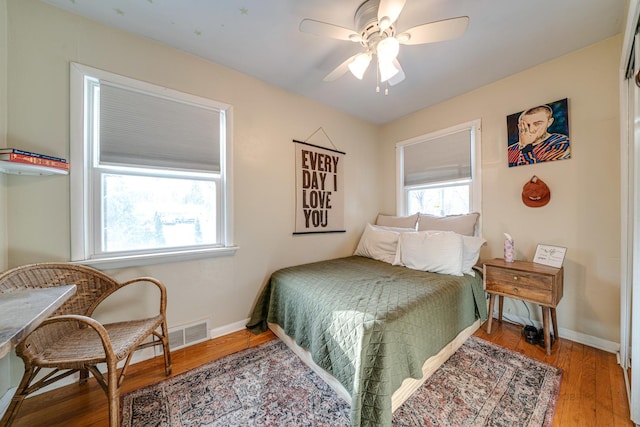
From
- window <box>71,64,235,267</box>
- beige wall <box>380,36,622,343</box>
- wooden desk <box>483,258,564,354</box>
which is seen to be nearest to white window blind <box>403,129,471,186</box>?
beige wall <box>380,36,622,343</box>

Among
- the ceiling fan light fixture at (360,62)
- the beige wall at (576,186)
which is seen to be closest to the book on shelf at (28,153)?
the ceiling fan light fixture at (360,62)

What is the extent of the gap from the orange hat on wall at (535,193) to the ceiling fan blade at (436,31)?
151 centimetres

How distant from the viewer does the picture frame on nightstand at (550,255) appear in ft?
5.91

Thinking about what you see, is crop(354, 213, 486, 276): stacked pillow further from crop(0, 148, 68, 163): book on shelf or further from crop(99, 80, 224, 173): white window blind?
crop(0, 148, 68, 163): book on shelf

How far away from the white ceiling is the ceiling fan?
0.39ft

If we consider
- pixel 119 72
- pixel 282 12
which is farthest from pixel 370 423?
pixel 119 72

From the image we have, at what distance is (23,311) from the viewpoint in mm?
757

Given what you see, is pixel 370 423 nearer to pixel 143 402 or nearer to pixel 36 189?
pixel 143 402

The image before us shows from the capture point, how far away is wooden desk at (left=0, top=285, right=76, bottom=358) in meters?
0.60

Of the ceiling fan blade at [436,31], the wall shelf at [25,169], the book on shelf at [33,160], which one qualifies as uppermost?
the ceiling fan blade at [436,31]

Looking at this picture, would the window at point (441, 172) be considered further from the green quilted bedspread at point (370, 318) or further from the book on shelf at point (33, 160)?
the book on shelf at point (33, 160)

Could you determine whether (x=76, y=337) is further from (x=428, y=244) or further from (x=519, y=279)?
(x=519, y=279)

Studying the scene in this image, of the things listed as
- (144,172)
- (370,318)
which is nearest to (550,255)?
(370,318)

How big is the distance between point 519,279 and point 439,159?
1481 millimetres
